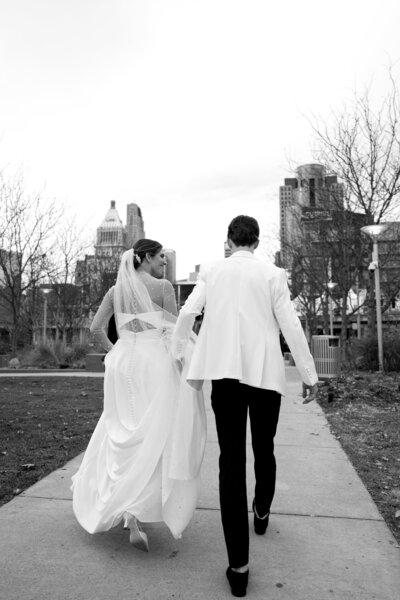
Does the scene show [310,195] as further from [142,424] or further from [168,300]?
[142,424]

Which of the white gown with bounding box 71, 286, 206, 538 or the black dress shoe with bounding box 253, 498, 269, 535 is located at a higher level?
the white gown with bounding box 71, 286, 206, 538

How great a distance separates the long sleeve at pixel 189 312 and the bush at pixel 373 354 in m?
12.9

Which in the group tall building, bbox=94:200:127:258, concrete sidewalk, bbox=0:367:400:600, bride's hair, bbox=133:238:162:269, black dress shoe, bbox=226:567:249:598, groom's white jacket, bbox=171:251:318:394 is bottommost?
concrete sidewalk, bbox=0:367:400:600

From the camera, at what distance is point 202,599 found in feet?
7.98

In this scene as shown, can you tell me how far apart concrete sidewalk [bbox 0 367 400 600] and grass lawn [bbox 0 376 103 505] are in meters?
0.47

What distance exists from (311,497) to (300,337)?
1.90m

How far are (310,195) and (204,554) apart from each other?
16.0 metres

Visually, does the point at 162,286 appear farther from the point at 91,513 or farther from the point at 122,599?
the point at 122,599

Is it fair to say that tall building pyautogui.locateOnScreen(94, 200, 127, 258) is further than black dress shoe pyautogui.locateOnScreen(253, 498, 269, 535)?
Yes

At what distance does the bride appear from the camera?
3000mm

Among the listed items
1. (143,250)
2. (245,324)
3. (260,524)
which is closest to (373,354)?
(260,524)

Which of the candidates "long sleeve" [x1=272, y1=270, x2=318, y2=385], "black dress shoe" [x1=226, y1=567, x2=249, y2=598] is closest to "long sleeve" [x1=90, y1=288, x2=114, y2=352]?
"long sleeve" [x1=272, y1=270, x2=318, y2=385]

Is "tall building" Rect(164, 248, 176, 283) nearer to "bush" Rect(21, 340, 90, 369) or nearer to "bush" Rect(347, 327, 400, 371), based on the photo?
"bush" Rect(21, 340, 90, 369)

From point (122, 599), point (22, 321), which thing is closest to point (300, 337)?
point (122, 599)
